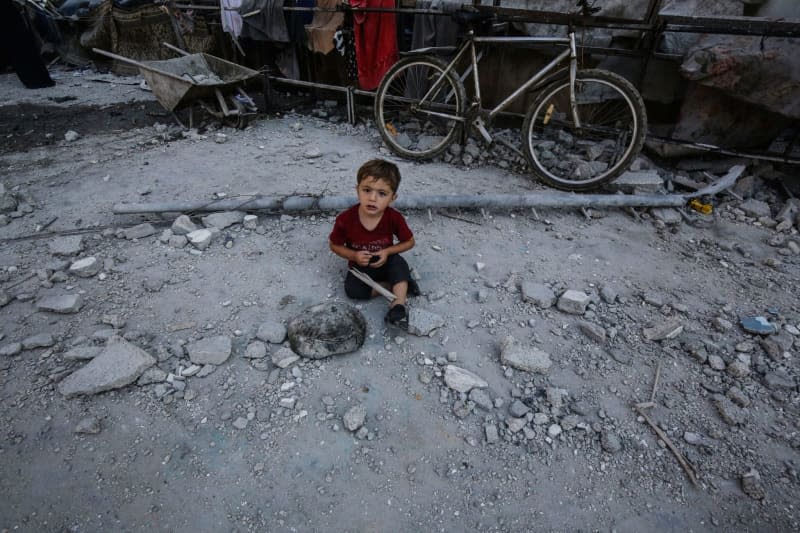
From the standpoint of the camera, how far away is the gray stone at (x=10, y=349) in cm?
214

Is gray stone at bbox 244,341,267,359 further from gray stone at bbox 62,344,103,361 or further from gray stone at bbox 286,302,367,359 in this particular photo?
gray stone at bbox 62,344,103,361

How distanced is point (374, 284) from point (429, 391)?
28.7 inches

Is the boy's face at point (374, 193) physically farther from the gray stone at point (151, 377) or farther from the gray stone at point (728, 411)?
the gray stone at point (728, 411)

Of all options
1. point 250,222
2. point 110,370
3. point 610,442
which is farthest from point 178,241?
point 610,442

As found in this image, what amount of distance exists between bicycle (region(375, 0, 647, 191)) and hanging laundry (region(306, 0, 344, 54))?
1125mm

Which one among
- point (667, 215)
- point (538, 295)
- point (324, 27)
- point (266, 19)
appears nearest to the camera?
point (538, 295)

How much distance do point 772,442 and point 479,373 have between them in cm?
139

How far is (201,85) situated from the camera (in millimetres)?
5039

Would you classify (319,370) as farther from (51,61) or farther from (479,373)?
(51,61)

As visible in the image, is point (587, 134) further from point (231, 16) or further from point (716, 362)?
point (231, 16)

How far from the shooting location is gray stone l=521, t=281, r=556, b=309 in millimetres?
2592

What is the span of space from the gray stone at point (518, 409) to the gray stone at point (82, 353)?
7.27 ft

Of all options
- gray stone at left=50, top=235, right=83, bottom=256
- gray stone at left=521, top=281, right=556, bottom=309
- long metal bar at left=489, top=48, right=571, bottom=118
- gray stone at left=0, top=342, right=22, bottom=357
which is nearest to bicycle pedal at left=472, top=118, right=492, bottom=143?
long metal bar at left=489, top=48, right=571, bottom=118

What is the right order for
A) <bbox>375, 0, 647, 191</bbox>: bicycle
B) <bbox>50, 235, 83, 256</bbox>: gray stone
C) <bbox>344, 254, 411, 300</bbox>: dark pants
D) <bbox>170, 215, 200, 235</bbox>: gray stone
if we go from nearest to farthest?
<bbox>344, 254, 411, 300</bbox>: dark pants, <bbox>50, 235, 83, 256</bbox>: gray stone, <bbox>170, 215, 200, 235</bbox>: gray stone, <bbox>375, 0, 647, 191</bbox>: bicycle
